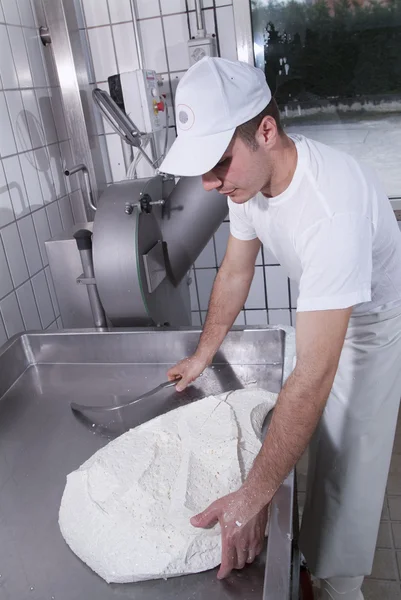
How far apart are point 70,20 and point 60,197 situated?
0.71 m

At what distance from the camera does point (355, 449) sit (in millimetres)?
1293

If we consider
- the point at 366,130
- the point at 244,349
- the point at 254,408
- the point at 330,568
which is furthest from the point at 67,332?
the point at 366,130

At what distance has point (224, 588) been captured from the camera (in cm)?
79

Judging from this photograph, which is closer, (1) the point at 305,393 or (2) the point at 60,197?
(1) the point at 305,393

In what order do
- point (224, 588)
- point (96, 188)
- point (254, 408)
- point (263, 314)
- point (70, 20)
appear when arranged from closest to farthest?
point (224, 588), point (254, 408), point (70, 20), point (96, 188), point (263, 314)

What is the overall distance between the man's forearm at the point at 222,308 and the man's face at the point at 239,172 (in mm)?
378

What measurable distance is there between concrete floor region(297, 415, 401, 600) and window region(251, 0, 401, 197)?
50.7 inches

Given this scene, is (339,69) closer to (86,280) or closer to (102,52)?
(102,52)

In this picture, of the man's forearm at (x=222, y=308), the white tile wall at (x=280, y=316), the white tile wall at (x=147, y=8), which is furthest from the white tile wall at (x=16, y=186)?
the white tile wall at (x=280, y=316)

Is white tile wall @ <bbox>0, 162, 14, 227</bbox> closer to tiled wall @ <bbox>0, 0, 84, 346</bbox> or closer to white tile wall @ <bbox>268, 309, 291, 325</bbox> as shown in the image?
tiled wall @ <bbox>0, 0, 84, 346</bbox>

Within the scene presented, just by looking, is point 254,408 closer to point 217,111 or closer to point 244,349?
point 244,349

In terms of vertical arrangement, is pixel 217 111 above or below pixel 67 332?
above

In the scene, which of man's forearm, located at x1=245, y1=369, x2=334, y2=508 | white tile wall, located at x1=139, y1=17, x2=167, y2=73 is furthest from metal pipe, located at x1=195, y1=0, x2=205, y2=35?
man's forearm, located at x1=245, y1=369, x2=334, y2=508

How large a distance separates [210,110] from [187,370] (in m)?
0.61
